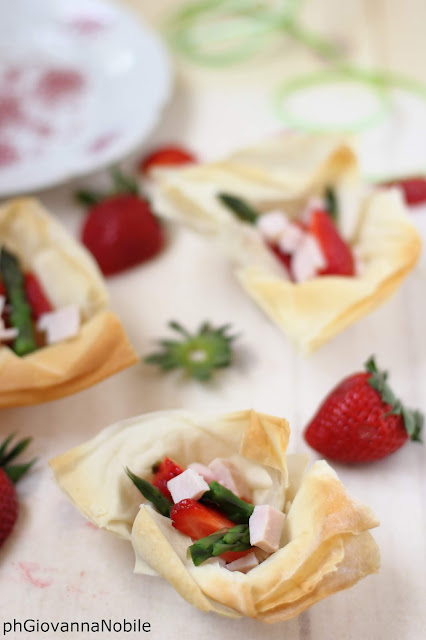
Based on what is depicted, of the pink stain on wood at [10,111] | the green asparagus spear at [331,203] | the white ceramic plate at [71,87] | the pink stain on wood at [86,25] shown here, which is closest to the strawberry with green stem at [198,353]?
the green asparagus spear at [331,203]

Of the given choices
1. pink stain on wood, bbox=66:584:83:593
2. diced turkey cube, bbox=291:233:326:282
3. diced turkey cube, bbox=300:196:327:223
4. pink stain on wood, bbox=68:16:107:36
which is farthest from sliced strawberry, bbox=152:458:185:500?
pink stain on wood, bbox=68:16:107:36

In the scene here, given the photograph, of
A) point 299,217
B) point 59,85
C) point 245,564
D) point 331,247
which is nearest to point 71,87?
point 59,85

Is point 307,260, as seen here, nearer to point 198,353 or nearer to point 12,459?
point 198,353

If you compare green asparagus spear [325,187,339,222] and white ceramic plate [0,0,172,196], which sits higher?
white ceramic plate [0,0,172,196]

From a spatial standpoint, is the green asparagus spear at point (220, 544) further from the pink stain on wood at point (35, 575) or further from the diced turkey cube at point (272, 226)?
the diced turkey cube at point (272, 226)

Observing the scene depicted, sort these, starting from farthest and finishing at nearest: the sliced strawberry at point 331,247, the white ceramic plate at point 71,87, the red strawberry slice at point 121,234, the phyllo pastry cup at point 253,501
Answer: the white ceramic plate at point 71,87, the red strawberry slice at point 121,234, the sliced strawberry at point 331,247, the phyllo pastry cup at point 253,501

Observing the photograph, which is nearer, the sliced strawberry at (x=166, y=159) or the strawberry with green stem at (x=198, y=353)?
the strawberry with green stem at (x=198, y=353)

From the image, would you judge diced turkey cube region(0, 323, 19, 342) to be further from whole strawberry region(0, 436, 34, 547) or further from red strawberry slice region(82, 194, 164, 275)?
red strawberry slice region(82, 194, 164, 275)
